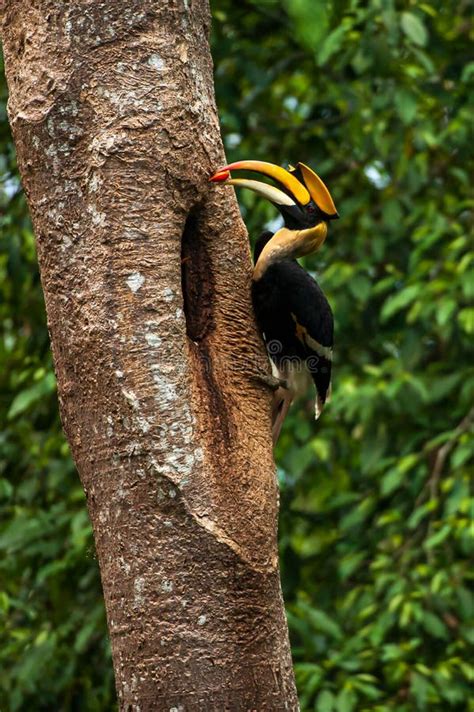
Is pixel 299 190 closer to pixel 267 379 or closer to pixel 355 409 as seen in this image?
pixel 267 379

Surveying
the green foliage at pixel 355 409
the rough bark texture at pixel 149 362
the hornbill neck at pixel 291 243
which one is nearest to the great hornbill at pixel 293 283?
the hornbill neck at pixel 291 243

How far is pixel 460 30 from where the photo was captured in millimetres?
4297

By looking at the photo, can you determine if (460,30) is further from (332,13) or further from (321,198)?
(321,198)

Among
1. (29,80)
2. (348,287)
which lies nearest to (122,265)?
(29,80)

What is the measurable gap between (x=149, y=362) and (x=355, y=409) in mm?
1853

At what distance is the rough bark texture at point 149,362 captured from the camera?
5.89 feet

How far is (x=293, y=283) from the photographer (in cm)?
251

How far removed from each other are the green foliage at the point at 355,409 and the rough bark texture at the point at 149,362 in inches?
48.6

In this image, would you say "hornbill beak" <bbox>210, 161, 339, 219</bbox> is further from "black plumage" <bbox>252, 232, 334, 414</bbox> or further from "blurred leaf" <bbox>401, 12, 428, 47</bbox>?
"blurred leaf" <bbox>401, 12, 428, 47</bbox>

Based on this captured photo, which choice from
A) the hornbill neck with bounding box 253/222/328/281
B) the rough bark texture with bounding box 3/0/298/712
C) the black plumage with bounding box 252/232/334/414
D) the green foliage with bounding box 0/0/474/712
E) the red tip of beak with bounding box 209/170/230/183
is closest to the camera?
the rough bark texture with bounding box 3/0/298/712

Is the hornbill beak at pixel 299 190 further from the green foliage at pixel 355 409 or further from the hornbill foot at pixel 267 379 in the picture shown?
the green foliage at pixel 355 409

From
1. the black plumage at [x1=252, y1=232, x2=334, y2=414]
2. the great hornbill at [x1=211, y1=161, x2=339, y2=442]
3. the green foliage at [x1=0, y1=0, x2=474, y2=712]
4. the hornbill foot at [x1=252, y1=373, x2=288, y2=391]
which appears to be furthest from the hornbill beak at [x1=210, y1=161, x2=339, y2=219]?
the green foliage at [x1=0, y1=0, x2=474, y2=712]

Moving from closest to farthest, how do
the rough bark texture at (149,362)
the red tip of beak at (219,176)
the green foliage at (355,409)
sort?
the rough bark texture at (149,362)
the red tip of beak at (219,176)
the green foliage at (355,409)

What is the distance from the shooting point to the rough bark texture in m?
1.80
